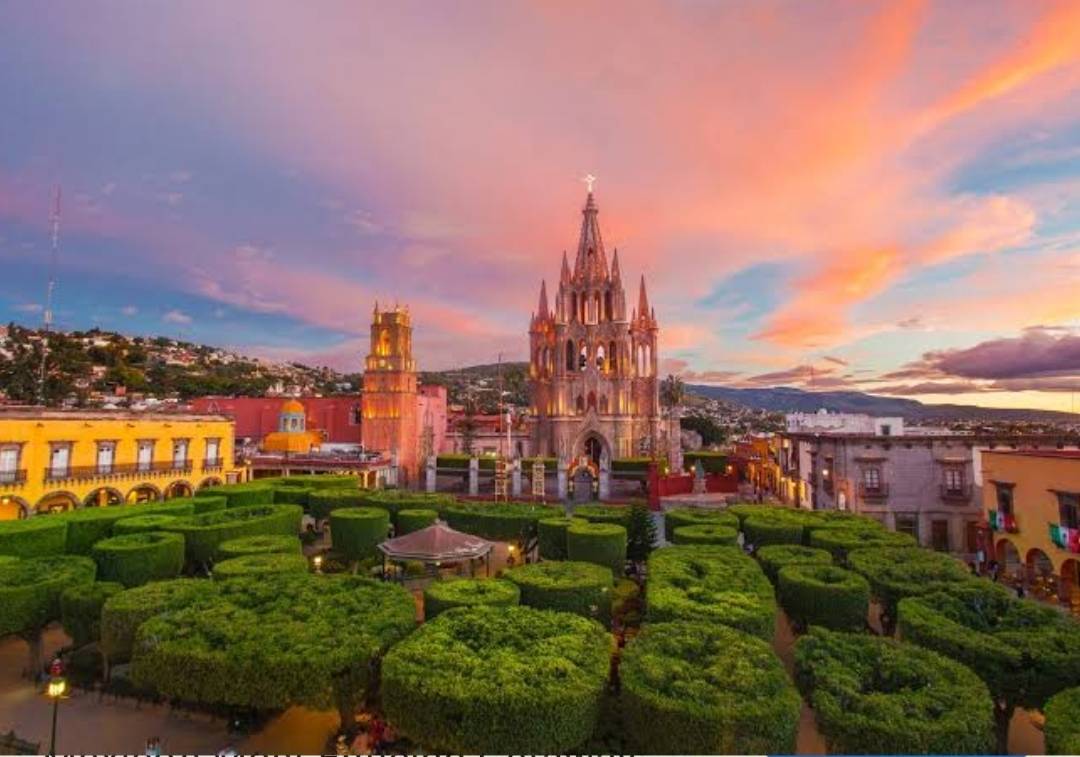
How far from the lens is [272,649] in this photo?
49.9ft

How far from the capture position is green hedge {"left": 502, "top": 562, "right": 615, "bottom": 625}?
69.2 feet

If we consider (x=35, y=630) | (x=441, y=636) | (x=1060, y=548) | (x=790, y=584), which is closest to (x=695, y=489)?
(x=1060, y=548)

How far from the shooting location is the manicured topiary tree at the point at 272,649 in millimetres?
14688

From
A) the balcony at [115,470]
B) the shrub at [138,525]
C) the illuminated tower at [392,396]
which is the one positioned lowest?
the shrub at [138,525]

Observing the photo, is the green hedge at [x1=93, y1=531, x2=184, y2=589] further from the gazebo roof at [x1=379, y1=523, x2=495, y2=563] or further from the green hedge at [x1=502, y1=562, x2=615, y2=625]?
the green hedge at [x1=502, y1=562, x2=615, y2=625]

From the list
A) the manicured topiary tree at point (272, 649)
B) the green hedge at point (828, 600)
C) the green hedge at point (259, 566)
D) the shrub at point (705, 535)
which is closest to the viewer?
the manicured topiary tree at point (272, 649)

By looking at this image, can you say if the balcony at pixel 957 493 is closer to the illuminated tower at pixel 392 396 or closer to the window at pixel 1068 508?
the window at pixel 1068 508

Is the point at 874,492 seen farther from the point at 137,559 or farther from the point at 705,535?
the point at 137,559

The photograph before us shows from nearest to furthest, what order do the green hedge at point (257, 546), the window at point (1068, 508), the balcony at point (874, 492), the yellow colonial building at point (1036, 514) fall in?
the window at point (1068, 508) < the green hedge at point (257, 546) < the yellow colonial building at point (1036, 514) < the balcony at point (874, 492)

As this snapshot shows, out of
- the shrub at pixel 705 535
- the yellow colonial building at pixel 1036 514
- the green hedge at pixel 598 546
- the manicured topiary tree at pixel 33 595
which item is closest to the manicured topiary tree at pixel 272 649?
the manicured topiary tree at pixel 33 595

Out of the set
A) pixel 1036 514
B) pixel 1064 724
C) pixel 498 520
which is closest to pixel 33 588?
pixel 498 520

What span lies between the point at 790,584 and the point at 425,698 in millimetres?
13906

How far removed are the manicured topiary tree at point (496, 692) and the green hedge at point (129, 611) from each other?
27.0 ft

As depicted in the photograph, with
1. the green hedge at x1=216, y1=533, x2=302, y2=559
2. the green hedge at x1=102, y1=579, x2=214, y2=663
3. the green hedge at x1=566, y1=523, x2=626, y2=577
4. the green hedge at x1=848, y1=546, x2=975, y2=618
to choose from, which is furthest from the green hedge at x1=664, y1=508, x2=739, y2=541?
the green hedge at x1=102, y1=579, x2=214, y2=663
